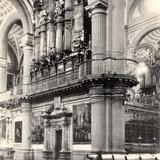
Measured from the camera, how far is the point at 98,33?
1938cm

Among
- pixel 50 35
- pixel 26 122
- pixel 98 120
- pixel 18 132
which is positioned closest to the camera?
pixel 98 120

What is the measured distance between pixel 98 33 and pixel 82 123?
4.82 m

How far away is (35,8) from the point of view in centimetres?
2730

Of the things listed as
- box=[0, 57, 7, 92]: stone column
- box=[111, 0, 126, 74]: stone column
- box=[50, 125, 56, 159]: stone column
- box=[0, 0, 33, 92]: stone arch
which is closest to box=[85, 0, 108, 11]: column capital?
box=[111, 0, 126, 74]: stone column

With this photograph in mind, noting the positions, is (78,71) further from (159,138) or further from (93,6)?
(159,138)

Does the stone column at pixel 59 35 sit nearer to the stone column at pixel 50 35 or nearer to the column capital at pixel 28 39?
the stone column at pixel 50 35

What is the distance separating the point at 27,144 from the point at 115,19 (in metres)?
11.3

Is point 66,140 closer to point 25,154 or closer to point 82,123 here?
point 82,123

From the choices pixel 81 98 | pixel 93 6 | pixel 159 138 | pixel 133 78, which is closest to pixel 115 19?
pixel 93 6

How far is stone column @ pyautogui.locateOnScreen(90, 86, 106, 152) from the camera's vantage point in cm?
1852

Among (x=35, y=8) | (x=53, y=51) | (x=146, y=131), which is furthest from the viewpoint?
(x=35, y=8)

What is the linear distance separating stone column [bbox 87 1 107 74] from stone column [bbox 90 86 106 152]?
44.7 inches

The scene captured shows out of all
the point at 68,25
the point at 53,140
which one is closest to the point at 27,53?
the point at 68,25

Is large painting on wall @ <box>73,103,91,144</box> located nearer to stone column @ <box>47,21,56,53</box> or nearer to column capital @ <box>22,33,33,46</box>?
stone column @ <box>47,21,56,53</box>
